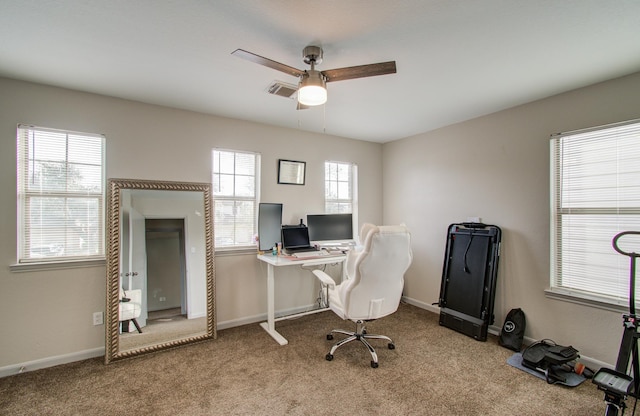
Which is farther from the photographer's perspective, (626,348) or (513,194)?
(513,194)

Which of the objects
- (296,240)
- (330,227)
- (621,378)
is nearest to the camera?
(621,378)

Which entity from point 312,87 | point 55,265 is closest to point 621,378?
point 312,87

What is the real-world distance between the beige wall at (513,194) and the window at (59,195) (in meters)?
4.01

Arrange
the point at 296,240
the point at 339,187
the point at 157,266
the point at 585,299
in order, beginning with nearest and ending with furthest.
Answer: the point at 585,299
the point at 157,266
the point at 296,240
the point at 339,187

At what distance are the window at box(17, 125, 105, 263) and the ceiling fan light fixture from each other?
2286 mm

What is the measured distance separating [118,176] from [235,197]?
1.25 metres

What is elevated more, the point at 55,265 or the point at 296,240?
the point at 296,240

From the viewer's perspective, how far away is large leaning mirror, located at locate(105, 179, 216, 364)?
9.39ft

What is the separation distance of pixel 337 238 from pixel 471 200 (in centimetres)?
182

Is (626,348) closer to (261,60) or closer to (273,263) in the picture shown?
(273,263)

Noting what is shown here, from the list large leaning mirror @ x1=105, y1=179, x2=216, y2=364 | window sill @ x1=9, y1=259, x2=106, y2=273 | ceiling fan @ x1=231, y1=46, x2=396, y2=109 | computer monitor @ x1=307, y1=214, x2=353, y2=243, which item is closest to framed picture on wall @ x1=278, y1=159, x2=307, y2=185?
computer monitor @ x1=307, y1=214, x2=353, y2=243

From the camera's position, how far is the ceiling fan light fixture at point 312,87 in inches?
77.0

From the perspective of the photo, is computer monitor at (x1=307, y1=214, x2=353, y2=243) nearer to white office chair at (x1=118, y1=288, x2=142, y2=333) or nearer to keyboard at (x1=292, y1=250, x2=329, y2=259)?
keyboard at (x1=292, y1=250, x2=329, y2=259)

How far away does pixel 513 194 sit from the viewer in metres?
3.27
